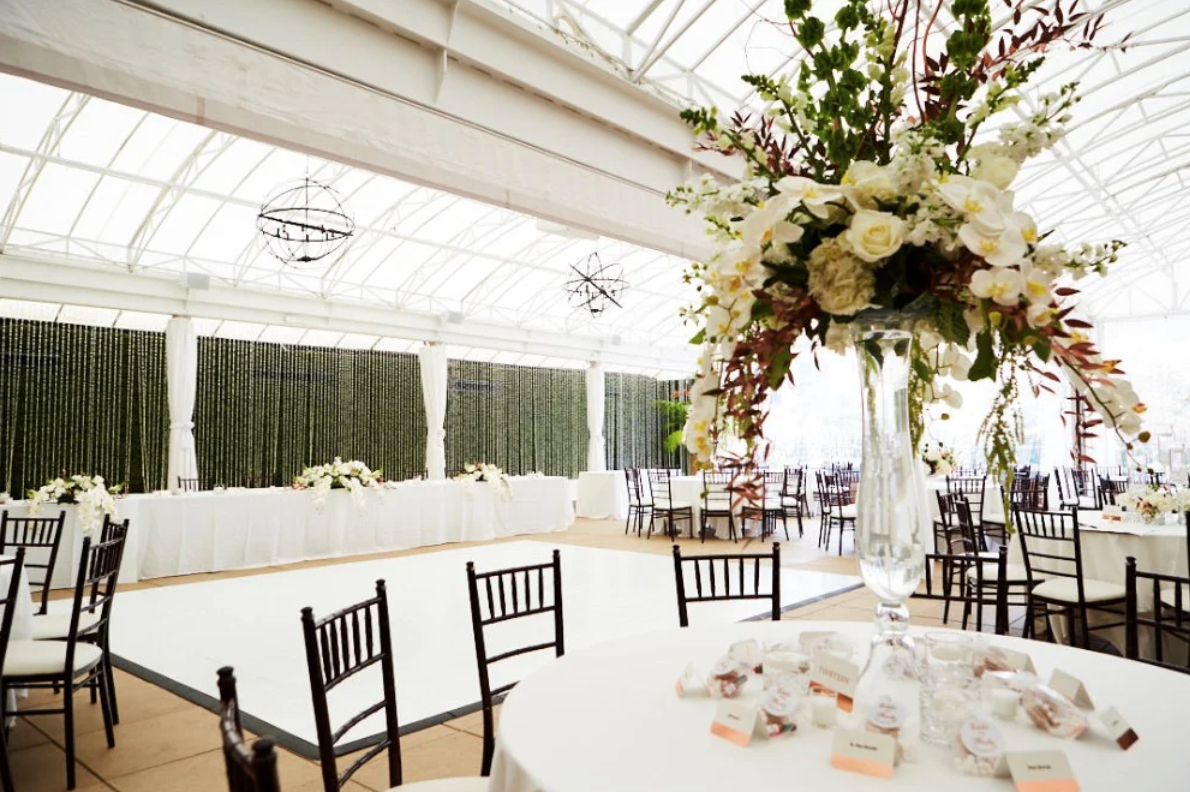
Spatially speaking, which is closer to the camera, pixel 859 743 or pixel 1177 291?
pixel 859 743

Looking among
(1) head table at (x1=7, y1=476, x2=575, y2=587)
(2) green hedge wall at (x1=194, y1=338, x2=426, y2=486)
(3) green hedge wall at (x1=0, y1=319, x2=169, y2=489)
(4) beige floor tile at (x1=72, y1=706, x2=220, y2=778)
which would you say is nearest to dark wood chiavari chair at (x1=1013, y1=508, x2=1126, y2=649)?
(4) beige floor tile at (x1=72, y1=706, x2=220, y2=778)

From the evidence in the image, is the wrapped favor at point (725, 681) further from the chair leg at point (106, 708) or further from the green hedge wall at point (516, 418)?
the green hedge wall at point (516, 418)

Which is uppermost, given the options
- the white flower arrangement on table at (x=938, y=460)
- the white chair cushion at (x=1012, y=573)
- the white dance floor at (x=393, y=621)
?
the white flower arrangement on table at (x=938, y=460)

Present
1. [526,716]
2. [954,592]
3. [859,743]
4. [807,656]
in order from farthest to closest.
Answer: [954,592], [807,656], [526,716], [859,743]

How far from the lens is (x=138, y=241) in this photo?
402 inches

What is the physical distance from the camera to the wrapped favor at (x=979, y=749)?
1120 mm

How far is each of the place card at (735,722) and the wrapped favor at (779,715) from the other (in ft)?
0.07

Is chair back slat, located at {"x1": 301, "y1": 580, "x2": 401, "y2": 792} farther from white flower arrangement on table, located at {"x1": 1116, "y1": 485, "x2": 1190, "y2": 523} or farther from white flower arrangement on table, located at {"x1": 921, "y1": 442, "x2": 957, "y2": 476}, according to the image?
white flower arrangement on table, located at {"x1": 921, "y1": 442, "x2": 957, "y2": 476}

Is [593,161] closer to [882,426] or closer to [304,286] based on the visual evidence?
[882,426]

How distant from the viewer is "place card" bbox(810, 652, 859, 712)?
140 centimetres

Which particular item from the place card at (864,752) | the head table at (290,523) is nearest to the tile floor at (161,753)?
the place card at (864,752)

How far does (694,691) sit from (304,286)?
12051 mm

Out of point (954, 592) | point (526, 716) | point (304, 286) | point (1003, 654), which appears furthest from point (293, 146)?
point (304, 286)

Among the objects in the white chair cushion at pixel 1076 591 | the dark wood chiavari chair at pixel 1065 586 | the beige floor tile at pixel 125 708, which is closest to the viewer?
the beige floor tile at pixel 125 708
